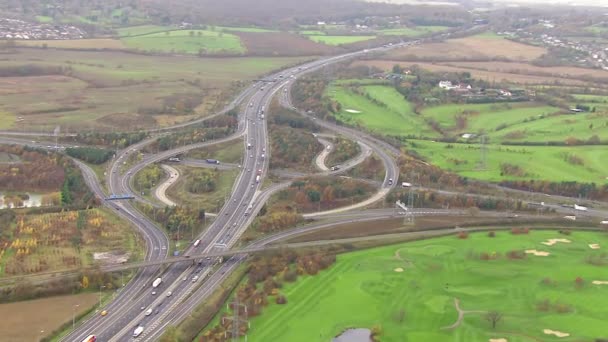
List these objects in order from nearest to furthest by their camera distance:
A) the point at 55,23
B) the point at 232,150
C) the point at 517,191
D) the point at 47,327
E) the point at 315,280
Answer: the point at 47,327, the point at 315,280, the point at 517,191, the point at 232,150, the point at 55,23

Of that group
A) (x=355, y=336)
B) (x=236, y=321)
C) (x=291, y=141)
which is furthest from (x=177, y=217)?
(x=291, y=141)

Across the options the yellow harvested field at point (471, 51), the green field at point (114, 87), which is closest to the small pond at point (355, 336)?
the green field at point (114, 87)

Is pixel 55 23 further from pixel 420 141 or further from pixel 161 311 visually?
pixel 161 311

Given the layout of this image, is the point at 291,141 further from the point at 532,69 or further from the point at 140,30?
the point at 140,30

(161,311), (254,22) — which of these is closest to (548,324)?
(161,311)

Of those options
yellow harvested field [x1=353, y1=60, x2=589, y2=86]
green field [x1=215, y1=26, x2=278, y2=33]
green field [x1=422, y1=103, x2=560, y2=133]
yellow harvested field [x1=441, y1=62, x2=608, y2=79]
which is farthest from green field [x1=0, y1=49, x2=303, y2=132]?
yellow harvested field [x1=441, y1=62, x2=608, y2=79]

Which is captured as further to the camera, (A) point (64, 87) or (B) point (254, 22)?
(B) point (254, 22)
